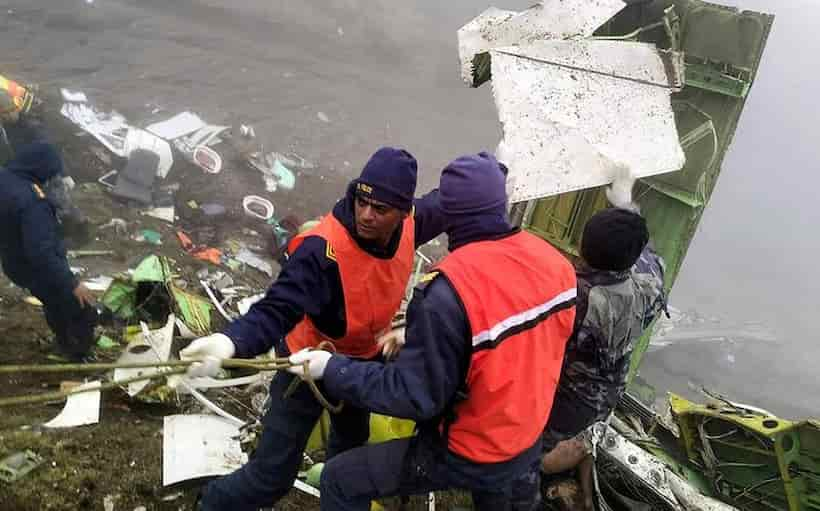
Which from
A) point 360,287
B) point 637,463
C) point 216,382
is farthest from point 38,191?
point 637,463

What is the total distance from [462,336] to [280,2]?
12957 mm

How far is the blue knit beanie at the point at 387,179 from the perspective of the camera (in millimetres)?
2090

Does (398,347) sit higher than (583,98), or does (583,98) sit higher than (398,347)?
(583,98)

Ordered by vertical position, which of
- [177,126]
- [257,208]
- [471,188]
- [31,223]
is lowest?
[257,208]

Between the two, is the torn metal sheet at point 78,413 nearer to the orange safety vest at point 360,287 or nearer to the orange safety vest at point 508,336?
the orange safety vest at point 360,287

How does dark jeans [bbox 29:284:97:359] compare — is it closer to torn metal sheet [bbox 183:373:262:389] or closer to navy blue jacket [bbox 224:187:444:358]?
torn metal sheet [bbox 183:373:262:389]

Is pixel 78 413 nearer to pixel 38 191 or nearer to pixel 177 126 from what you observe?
pixel 38 191

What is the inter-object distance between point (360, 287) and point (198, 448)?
145cm

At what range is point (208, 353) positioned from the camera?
1.87 m

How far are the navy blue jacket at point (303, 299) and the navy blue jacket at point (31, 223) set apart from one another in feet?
6.43

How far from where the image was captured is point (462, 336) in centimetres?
162

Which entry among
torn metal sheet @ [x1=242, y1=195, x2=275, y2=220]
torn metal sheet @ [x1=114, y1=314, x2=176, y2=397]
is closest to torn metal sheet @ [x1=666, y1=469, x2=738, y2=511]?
torn metal sheet @ [x1=114, y1=314, x2=176, y2=397]

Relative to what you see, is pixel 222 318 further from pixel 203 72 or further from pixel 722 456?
pixel 203 72

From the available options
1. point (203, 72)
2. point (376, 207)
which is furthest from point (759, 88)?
point (376, 207)
